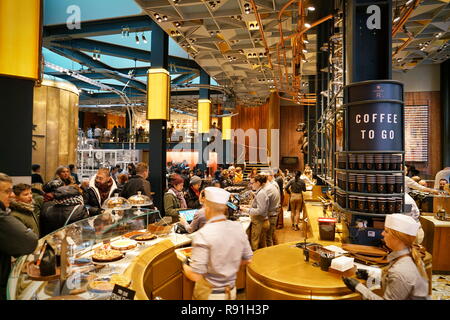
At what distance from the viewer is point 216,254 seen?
1962 mm

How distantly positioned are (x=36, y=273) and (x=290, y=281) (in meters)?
1.87

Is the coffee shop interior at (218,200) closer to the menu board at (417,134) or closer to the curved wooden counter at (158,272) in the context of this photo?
the curved wooden counter at (158,272)

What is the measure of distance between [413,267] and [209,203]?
1.32 meters

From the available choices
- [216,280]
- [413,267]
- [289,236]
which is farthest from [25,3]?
[289,236]

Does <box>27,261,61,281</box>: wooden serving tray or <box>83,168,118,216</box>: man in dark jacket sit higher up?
<box>83,168,118,216</box>: man in dark jacket

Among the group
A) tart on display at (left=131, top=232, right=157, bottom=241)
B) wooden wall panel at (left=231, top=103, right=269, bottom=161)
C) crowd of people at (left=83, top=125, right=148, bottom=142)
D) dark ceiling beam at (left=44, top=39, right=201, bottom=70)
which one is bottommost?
tart on display at (left=131, top=232, right=157, bottom=241)

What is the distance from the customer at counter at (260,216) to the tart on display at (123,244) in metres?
2.25

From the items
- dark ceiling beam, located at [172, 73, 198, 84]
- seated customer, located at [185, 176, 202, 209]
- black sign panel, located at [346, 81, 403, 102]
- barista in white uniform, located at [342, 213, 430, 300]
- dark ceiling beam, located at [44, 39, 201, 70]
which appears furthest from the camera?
dark ceiling beam, located at [172, 73, 198, 84]

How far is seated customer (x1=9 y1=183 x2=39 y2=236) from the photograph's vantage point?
9.38ft

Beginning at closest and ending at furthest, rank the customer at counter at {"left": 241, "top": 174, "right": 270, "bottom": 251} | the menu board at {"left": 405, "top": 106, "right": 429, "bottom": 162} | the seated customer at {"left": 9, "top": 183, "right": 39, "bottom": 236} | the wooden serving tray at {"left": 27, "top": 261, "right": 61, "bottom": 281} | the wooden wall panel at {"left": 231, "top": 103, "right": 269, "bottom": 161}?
the wooden serving tray at {"left": 27, "top": 261, "right": 61, "bottom": 281} → the seated customer at {"left": 9, "top": 183, "right": 39, "bottom": 236} → the customer at counter at {"left": 241, "top": 174, "right": 270, "bottom": 251} → the menu board at {"left": 405, "top": 106, "right": 429, "bottom": 162} → the wooden wall panel at {"left": 231, "top": 103, "right": 269, "bottom": 161}

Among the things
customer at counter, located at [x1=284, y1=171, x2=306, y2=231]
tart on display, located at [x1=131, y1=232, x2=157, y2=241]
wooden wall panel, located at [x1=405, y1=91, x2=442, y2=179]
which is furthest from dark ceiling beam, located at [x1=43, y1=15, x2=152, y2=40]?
wooden wall panel, located at [x1=405, y1=91, x2=442, y2=179]

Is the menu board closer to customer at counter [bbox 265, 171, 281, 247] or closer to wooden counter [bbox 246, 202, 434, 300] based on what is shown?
customer at counter [bbox 265, 171, 281, 247]

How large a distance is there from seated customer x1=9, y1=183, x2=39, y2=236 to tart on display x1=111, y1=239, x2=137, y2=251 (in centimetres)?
83

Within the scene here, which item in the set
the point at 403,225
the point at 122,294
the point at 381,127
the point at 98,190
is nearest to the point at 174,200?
the point at 98,190
